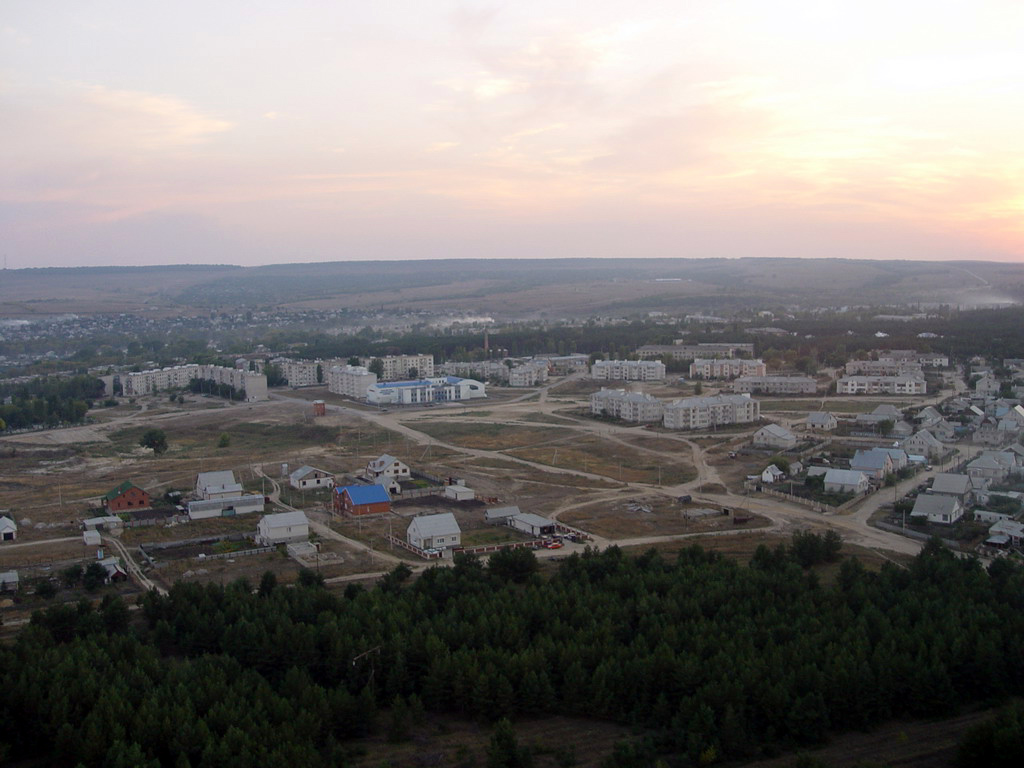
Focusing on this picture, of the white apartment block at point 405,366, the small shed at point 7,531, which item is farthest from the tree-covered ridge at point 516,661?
the white apartment block at point 405,366

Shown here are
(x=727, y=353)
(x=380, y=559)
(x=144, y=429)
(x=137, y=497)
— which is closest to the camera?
(x=380, y=559)

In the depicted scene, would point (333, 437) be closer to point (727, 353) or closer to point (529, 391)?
point (529, 391)

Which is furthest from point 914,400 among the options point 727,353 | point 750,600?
point 750,600

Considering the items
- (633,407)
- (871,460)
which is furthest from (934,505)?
(633,407)

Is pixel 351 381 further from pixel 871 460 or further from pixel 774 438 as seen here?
pixel 871 460

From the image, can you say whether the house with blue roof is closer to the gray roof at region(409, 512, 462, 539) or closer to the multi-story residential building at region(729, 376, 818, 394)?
the gray roof at region(409, 512, 462, 539)

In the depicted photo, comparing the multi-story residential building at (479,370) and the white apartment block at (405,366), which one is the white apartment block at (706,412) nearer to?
the multi-story residential building at (479,370)
